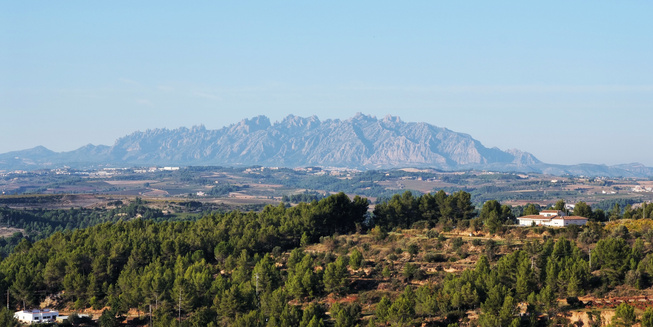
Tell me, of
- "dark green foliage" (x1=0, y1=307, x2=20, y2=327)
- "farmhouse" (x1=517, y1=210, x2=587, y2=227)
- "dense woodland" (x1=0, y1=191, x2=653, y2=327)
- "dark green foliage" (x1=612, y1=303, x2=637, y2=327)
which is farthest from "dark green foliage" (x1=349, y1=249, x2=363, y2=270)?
"dark green foliage" (x1=0, y1=307, x2=20, y2=327)

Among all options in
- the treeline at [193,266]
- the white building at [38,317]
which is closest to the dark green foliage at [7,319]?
the white building at [38,317]

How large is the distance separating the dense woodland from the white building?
15.5 feet

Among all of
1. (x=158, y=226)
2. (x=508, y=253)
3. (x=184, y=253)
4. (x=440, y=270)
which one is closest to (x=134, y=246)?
(x=184, y=253)

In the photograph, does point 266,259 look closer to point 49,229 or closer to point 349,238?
point 349,238

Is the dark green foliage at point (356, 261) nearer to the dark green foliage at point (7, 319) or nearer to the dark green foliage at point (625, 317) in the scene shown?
the dark green foliage at point (625, 317)

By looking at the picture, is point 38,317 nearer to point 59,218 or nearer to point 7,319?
point 7,319

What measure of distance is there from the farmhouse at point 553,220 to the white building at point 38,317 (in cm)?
5784

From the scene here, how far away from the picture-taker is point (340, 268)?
78438 mm

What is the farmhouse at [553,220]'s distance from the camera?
9962cm

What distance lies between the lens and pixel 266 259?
86.8 meters

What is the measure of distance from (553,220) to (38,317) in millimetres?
60820

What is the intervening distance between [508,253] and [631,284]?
1448 cm

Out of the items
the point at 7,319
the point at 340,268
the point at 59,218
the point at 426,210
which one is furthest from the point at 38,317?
the point at 59,218

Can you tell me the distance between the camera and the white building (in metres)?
75.7
